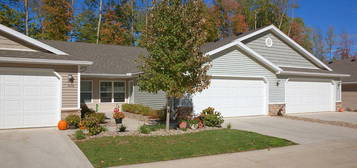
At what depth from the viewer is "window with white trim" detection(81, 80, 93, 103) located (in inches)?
699

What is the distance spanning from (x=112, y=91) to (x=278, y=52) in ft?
38.6

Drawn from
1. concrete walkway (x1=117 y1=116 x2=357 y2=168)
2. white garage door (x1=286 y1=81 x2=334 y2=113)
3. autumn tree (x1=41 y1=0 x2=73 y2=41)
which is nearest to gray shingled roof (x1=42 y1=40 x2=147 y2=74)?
autumn tree (x1=41 y1=0 x2=73 y2=41)

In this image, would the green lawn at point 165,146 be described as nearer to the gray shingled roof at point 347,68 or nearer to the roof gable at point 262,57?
the roof gable at point 262,57

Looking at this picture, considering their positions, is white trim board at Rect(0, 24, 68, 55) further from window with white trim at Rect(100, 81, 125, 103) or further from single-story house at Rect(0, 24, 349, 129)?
window with white trim at Rect(100, 81, 125, 103)

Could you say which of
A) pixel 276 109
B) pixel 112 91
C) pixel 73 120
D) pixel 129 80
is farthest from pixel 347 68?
pixel 73 120

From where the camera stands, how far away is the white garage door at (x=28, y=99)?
1105 cm

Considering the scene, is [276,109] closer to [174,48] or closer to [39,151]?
[174,48]

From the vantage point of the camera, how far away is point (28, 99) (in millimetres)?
11422

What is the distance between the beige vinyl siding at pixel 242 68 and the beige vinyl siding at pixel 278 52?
8.73ft

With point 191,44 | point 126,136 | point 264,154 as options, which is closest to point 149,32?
point 191,44

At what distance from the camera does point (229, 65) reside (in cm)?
1567

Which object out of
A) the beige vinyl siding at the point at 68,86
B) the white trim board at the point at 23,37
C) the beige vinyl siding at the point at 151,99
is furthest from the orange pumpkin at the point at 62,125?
the beige vinyl siding at the point at 151,99

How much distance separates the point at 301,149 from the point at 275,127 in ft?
14.8

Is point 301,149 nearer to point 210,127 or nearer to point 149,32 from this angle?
point 210,127
